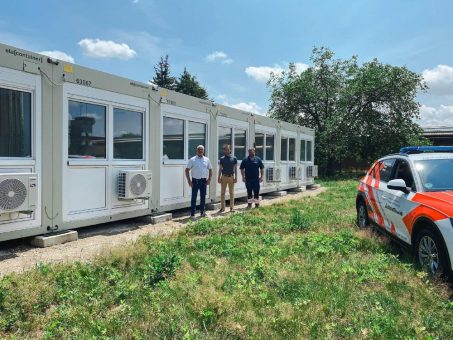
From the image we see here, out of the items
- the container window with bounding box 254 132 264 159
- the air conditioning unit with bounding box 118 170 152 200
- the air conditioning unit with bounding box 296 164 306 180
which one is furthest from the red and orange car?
the air conditioning unit with bounding box 296 164 306 180

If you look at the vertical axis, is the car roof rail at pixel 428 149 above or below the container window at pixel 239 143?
below

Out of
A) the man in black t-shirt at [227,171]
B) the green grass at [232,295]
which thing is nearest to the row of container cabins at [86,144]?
the man in black t-shirt at [227,171]

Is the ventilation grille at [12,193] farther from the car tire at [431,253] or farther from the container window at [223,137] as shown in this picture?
the container window at [223,137]

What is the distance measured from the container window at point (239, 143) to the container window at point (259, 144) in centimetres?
89

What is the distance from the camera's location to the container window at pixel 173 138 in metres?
9.57

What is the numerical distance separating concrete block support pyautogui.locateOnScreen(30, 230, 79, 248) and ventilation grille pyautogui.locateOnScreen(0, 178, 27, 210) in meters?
0.81

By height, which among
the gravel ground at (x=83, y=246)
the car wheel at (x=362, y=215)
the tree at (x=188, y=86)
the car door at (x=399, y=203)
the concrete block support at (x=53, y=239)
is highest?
the tree at (x=188, y=86)

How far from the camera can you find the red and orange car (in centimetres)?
453

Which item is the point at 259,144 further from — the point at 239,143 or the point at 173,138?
the point at 173,138

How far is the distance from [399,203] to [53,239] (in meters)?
5.53

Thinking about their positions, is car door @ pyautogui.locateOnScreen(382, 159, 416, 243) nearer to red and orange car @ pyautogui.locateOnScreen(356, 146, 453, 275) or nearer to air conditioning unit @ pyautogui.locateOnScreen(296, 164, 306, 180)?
red and orange car @ pyautogui.locateOnScreen(356, 146, 453, 275)

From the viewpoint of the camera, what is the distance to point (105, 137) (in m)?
7.84

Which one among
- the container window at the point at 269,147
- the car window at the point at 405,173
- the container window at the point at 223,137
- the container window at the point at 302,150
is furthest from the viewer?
the container window at the point at 302,150

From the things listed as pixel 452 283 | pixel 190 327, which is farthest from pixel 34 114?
pixel 452 283
